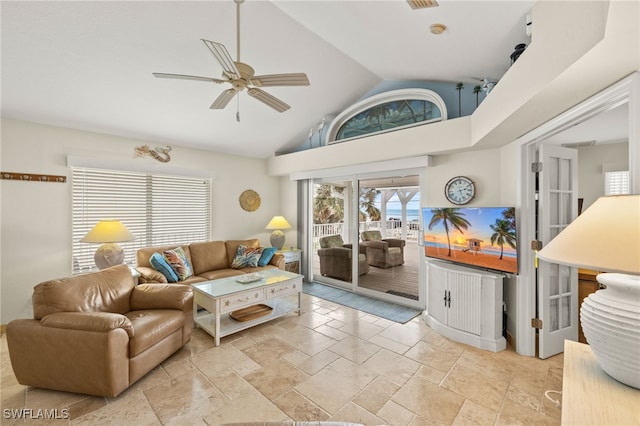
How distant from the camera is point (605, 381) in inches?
42.9

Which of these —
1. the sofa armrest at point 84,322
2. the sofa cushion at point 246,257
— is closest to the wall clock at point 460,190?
the sofa cushion at point 246,257

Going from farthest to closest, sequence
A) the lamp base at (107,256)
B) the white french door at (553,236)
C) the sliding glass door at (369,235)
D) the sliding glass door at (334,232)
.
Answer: the sliding glass door at (334,232), the sliding glass door at (369,235), the lamp base at (107,256), the white french door at (553,236)

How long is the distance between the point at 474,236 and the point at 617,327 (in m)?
2.06

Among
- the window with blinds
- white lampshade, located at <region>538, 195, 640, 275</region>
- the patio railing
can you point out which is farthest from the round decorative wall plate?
white lampshade, located at <region>538, 195, 640, 275</region>

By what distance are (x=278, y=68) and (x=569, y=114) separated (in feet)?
9.61

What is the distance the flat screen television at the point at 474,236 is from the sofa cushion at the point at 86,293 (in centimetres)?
357

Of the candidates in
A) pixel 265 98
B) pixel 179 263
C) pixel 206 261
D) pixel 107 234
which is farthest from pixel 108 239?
pixel 265 98

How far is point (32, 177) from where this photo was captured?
323 cm

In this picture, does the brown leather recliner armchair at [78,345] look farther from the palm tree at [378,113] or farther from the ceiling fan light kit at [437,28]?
the palm tree at [378,113]

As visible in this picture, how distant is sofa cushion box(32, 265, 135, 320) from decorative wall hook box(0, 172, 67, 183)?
5.23 feet

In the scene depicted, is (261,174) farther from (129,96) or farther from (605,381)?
(605,381)

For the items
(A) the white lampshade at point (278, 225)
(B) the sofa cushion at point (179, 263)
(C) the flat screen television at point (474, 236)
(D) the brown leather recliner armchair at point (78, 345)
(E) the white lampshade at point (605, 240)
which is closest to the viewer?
(E) the white lampshade at point (605, 240)

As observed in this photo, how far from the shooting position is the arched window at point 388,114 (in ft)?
12.2

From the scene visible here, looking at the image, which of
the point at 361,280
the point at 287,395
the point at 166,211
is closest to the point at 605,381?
the point at 287,395
